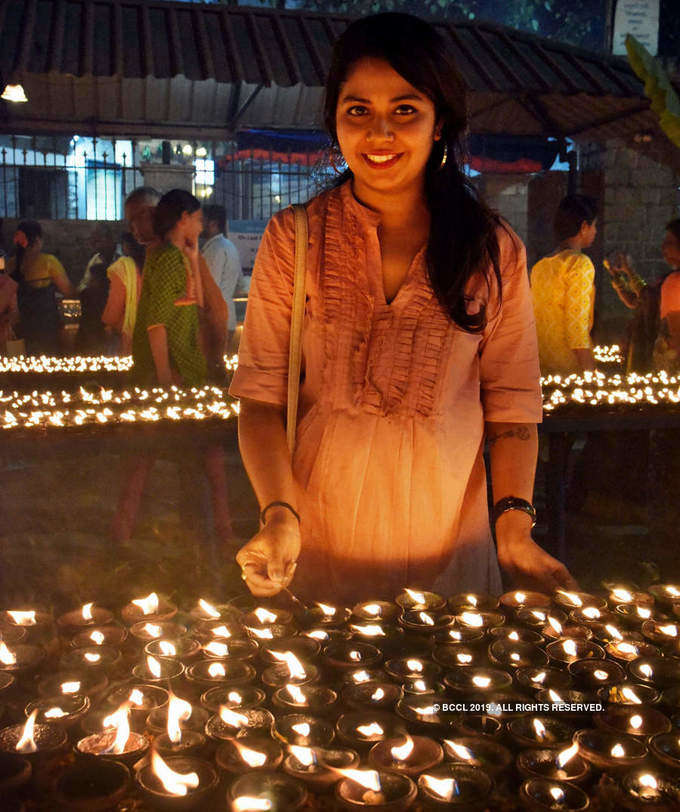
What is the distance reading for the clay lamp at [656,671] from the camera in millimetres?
1489

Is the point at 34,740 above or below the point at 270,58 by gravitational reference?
below

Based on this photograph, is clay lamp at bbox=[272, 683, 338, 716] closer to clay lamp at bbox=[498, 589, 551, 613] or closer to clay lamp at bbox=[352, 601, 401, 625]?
clay lamp at bbox=[352, 601, 401, 625]

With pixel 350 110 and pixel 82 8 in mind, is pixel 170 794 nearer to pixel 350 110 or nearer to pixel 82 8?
pixel 350 110

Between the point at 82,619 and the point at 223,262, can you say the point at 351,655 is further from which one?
the point at 223,262

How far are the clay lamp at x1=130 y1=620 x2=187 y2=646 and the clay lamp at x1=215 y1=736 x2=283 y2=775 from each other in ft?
1.30

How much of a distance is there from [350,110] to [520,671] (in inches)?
51.8

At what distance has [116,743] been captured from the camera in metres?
1.22

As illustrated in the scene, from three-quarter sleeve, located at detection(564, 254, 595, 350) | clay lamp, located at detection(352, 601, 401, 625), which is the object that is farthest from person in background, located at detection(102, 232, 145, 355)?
clay lamp, located at detection(352, 601, 401, 625)

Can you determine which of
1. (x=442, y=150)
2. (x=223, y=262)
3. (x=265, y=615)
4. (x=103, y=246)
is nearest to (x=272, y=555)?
(x=265, y=615)

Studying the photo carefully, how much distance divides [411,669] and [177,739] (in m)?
0.45

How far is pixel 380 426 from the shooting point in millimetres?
2133

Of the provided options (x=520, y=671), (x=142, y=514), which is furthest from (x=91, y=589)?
(x=520, y=671)

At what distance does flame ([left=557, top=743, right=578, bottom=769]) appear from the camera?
47.3 inches

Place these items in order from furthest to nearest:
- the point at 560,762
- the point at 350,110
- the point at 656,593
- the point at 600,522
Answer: the point at 600,522 < the point at 350,110 < the point at 656,593 < the point at 560,762
